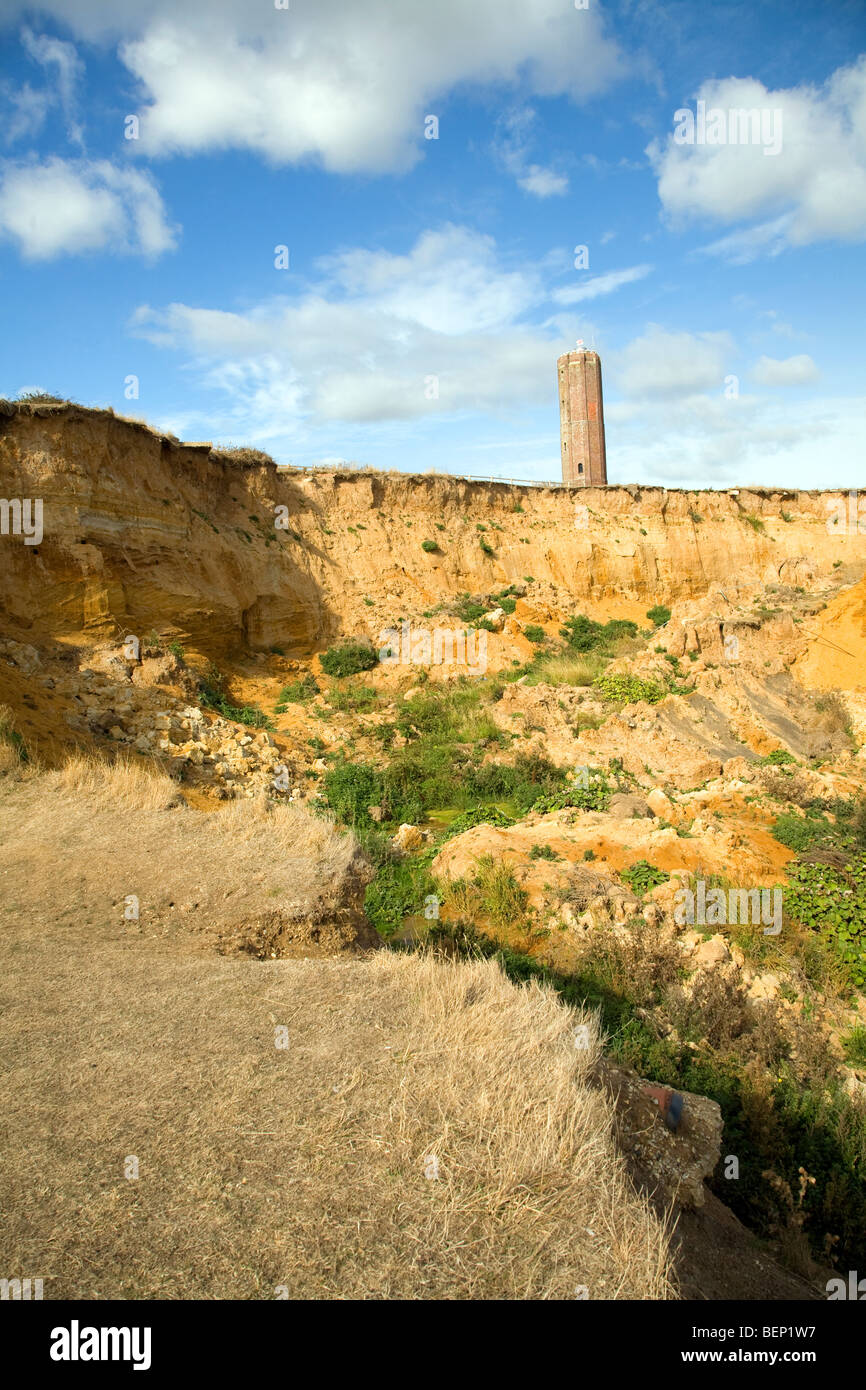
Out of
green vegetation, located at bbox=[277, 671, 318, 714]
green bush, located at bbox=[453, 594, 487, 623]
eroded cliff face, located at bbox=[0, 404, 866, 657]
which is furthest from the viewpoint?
green bush, located at bbox=[453, 594, 487, 623]

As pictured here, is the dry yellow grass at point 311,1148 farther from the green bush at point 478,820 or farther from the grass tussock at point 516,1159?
the green bush at point 478,820

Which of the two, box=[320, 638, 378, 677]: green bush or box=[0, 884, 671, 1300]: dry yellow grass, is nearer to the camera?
box=[0, 884, 671, 1300]: dry yellow grass

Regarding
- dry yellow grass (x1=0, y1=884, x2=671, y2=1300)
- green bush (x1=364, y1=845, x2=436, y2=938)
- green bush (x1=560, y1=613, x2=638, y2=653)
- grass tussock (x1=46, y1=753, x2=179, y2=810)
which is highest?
green bush (x1=560, y1=613, x2=638, y2=653)

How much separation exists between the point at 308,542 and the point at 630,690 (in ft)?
36.0

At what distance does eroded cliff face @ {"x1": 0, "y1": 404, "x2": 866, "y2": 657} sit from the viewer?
15.1 metres

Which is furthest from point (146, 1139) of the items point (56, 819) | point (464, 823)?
A: point (464, 823)

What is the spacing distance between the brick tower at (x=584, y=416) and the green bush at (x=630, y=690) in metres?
26.1

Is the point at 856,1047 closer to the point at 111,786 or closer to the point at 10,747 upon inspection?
the point at 111,786

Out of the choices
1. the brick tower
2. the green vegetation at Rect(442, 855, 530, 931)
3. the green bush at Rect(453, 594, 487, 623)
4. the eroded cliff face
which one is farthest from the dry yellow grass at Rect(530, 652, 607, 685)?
the brick tower

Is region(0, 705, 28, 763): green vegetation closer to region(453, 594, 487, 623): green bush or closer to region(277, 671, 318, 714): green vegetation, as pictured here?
region(277, 671, 318, 714): green vegetation

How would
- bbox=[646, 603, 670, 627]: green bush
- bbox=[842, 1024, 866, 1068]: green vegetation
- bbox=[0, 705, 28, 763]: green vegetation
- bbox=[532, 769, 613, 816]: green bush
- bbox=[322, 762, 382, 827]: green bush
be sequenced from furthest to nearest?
bbox=[646, 603, 670, 627]: green bush < bbox=[322, 762, 382, 827]: green bush < bbox=[532, 769, 613, 816]: green bush < bbox=[0, 705, 28, 763]: green vegetation < bbox=[842, 1024, 866, 1068]: green vegetation

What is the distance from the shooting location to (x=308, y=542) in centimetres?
2162

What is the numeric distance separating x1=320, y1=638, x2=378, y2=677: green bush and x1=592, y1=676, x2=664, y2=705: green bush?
6.38 meters
